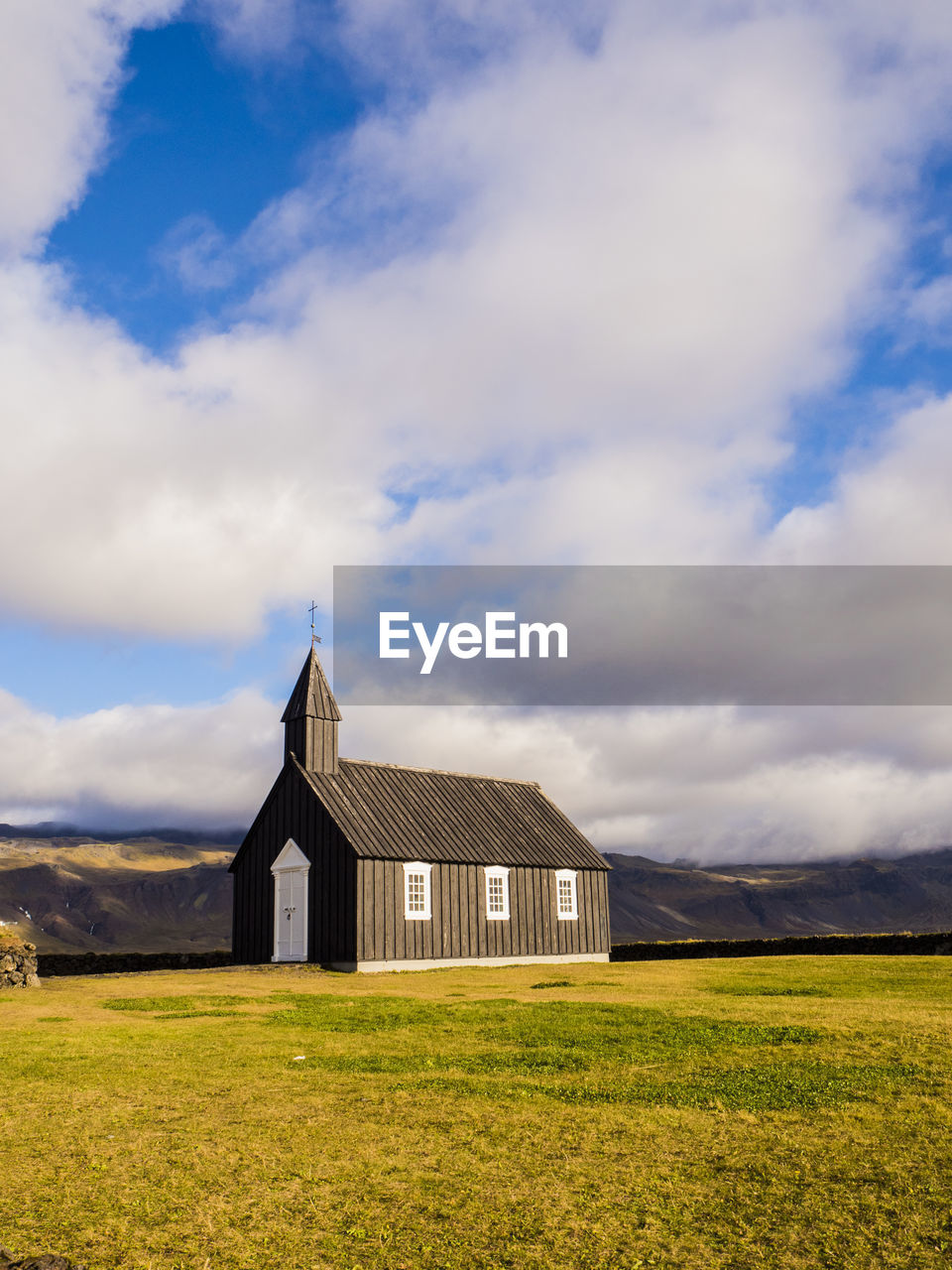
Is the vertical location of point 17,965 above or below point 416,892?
below

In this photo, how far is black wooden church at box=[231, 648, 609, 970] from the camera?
36.8 m

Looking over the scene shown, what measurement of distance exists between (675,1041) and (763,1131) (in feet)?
17.5

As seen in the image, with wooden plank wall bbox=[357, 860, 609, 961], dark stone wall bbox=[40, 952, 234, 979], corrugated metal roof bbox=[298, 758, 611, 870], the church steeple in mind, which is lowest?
dark stone wall bbox=[40, 952, 234, 979]

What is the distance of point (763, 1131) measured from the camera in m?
9.56

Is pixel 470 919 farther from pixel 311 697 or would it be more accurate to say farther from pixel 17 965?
pixel 17 965

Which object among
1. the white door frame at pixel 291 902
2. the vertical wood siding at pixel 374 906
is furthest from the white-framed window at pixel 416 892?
the white door frame at pixel 291 902

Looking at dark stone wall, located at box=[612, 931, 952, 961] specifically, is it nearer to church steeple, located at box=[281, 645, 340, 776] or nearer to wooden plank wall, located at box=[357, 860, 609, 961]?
wooden plank wall, located at box=[357, 860, 609, 961]

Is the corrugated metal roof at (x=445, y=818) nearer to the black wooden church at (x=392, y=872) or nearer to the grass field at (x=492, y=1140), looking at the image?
Answer: the black wooden church at (x=392, y=872)

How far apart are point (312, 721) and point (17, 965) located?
607 inches

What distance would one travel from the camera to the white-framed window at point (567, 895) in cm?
4422

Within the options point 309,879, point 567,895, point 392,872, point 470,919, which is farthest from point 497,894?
point 309,879

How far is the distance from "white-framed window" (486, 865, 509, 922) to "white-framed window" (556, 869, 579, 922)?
3.58m

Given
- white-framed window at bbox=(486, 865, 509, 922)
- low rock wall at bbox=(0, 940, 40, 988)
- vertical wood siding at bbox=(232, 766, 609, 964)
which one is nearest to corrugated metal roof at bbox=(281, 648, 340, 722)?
vertical wood siding at bbox=(232, 766, 609, 964)

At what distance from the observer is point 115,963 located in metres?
40.9
